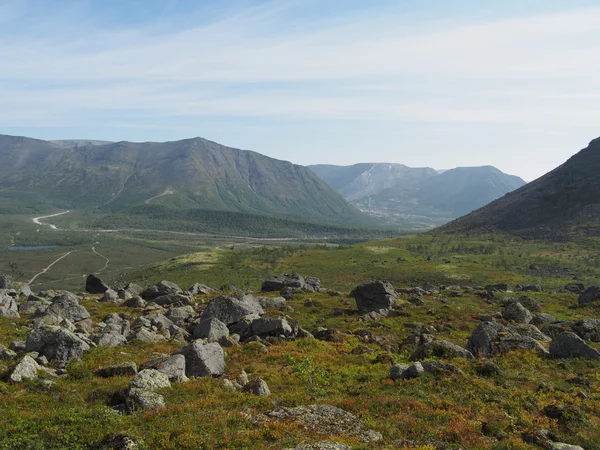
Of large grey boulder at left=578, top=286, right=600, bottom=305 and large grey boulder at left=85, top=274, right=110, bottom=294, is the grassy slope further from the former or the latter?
large grey boulder at left=85, top=274, right=110, bottom=294

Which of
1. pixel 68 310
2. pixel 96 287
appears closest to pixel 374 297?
pixel 68 310

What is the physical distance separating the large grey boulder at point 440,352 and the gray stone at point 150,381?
2024cm

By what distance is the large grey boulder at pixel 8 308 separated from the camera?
45.3 meters

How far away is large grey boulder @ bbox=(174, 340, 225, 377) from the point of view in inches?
1081

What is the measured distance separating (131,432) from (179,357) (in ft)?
32.8

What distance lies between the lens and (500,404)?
2309 centimetres

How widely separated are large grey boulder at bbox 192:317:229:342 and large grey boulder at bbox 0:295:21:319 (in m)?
22.6

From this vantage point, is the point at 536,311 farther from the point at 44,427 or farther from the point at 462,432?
the point at 44,427

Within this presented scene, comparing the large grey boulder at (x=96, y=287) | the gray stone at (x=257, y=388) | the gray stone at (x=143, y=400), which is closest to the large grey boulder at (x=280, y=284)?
the large grey boulder at (x=96, y=287)

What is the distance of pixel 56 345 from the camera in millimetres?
29359

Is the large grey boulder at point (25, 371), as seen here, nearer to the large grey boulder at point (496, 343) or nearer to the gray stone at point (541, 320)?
the large grey boulder at point (496, 343)

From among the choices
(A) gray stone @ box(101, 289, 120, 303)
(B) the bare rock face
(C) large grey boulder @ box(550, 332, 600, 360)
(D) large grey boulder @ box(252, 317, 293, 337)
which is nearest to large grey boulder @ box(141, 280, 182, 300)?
(A) gray stone @ box(101, 289, 120, 303)

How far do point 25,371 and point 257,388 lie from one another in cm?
1431

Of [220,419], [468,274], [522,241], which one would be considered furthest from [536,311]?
[522,241]
